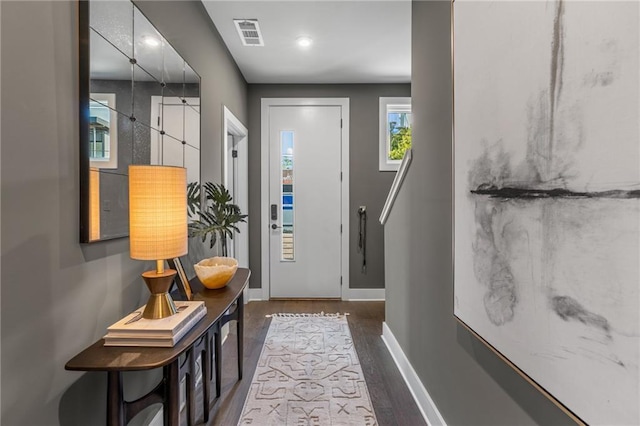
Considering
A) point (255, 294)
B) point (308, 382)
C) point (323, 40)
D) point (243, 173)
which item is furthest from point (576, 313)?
point (255, 294)

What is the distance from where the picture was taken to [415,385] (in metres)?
Result: 2.06

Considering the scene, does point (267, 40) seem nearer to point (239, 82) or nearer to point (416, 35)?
point (239, 82)

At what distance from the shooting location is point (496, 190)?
108cm

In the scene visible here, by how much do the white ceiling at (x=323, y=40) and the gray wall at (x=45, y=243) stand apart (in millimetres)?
1719

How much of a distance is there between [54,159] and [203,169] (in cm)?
141

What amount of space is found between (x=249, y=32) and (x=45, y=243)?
7.92 feet

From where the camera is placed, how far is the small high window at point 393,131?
4133 millimetres

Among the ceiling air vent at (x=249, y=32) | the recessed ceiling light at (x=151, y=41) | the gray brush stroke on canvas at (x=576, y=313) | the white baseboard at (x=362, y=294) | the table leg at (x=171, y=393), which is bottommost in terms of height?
the white baseboard at (x=362, y=294)

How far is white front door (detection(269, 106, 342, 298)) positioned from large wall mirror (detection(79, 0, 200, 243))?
2.26 meters

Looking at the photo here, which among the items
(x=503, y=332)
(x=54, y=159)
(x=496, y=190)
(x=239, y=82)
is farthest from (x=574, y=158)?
(x=239, y=82)

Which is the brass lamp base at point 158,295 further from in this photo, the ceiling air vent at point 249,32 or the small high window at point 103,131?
the ceiling air vent at point 249,32

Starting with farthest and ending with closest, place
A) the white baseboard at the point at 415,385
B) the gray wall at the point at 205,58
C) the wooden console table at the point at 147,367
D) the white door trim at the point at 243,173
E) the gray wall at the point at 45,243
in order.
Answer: the white door trim at the point at 243,173
the gray wall at the point at 205,58
the white baseboard at the point at 415,385
the wooden console table at the point at 147,367
the gray wall at the point at 45,243

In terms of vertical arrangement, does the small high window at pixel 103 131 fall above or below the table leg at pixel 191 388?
above

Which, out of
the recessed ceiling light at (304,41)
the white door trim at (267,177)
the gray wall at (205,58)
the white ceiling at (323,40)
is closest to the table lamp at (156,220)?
the gray wall at (205,58)
